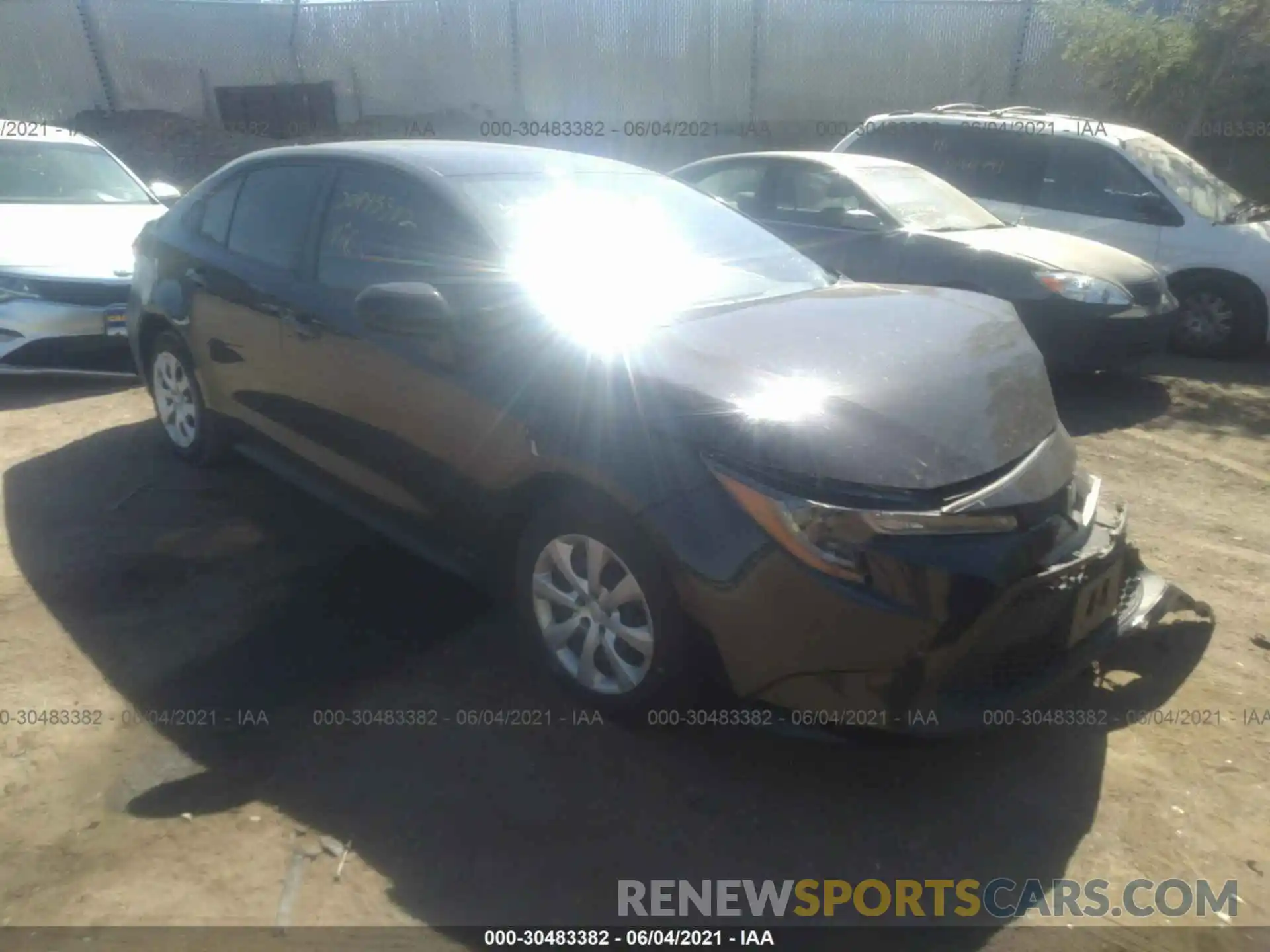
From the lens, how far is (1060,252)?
6734 millimetres

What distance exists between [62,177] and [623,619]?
685cm

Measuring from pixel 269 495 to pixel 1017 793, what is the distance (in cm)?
360

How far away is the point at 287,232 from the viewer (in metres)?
4.21

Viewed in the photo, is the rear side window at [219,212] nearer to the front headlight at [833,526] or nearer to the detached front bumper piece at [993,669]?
the front headlight at [833,526]

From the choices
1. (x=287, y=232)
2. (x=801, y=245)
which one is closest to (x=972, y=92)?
(x=801, y=245)

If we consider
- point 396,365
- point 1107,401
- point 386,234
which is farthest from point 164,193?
point 1107,401

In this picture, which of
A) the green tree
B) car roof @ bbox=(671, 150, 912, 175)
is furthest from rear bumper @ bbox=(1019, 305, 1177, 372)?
the green tree

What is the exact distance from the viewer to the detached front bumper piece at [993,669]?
257 cm

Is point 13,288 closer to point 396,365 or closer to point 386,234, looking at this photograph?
point 386,234

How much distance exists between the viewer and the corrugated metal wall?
603 inches

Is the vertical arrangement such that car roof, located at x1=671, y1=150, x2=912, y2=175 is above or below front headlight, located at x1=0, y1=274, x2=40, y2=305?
above

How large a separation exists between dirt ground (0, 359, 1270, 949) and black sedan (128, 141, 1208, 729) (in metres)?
0.31

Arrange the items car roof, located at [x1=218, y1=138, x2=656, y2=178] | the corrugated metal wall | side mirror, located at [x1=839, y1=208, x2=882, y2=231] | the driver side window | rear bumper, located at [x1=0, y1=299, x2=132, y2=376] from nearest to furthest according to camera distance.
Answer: car roof, located at [x1=218, y1=138, x2=656, y2=178] < rear bumper, located at [x1=0, y1=299, x2=132, y2=376] < side mirror, located at [x1=839, y1=208, x2=882, y2=231] < the driver side window < the corrugated metal wall

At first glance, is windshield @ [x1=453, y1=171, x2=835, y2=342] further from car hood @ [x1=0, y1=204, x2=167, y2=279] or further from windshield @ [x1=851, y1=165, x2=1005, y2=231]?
car hood @ [x1=0, y1=204, x2=167, y2=279]
